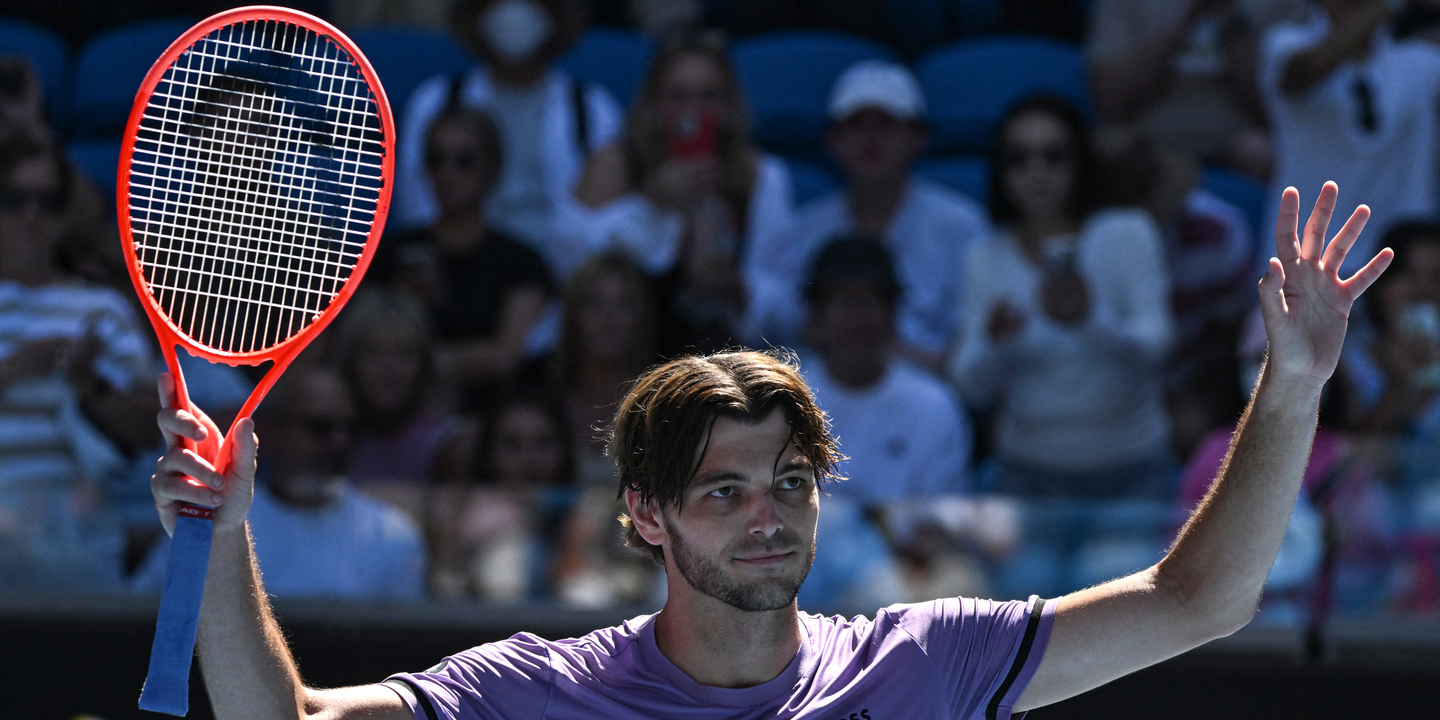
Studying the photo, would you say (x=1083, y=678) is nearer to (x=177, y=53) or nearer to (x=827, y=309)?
(x=177, y=53)

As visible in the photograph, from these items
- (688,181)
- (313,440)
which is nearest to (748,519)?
(313,440)

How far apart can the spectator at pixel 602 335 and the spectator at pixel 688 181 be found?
0.25m

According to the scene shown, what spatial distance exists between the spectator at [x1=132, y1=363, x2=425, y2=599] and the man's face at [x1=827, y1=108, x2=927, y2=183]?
2435 millimetres

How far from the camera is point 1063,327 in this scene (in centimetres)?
587

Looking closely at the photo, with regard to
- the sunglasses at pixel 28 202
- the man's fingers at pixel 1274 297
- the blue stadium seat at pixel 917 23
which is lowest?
the sunglasses at pixel 28 202

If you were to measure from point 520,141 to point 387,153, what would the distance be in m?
3.83

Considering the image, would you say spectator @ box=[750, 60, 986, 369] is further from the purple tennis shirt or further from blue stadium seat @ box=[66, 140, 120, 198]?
the purple tennis shirt

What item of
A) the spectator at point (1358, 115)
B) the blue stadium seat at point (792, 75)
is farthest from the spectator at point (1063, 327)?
the blue stadium seat at point (792, 75)

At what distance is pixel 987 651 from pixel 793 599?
329mm

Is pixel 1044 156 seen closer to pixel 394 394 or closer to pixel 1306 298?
pixel 394 394

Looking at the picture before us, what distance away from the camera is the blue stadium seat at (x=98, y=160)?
658cm

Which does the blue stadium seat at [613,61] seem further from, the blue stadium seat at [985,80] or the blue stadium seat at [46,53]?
the blue stadium seat at [46,53]

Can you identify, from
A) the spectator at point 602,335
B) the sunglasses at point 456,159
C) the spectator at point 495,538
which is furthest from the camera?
the sunglasses at point 456,159

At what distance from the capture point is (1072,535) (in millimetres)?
4668
